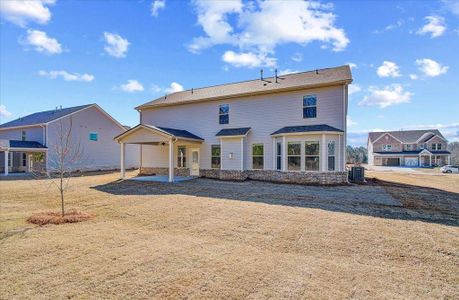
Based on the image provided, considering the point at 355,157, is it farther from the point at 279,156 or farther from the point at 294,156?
the point at 294,156

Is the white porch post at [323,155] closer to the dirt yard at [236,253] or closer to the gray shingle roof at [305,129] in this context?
the gray shingle roof at [305,129]

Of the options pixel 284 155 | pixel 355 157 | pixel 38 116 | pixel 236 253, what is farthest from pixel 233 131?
pixel 355 157

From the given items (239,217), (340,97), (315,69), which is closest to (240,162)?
(340,97)

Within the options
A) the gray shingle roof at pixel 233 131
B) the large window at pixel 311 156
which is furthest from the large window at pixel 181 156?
the large window at pixel 311 156

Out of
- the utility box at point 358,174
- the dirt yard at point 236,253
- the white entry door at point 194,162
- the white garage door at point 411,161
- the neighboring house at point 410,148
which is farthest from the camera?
the white garage door at point 411,161

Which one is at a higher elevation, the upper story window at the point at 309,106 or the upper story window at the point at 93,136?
the upper story window at the point at 309,106

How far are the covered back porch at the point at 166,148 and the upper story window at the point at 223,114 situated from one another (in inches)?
80.4

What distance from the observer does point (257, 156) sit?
671 inches

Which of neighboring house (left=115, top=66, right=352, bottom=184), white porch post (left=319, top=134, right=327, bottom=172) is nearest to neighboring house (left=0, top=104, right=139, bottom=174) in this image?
neighboring house (left=115, top=66, right=352, bottom=184)

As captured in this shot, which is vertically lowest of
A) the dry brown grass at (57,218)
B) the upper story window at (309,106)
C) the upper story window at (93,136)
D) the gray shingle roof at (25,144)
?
the dry brown grass at (57,218)

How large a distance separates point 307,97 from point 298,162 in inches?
A: 156

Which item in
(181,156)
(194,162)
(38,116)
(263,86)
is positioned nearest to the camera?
(263,86)

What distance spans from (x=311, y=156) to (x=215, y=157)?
21.8ft

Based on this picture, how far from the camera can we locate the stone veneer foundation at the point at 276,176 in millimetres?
14703
